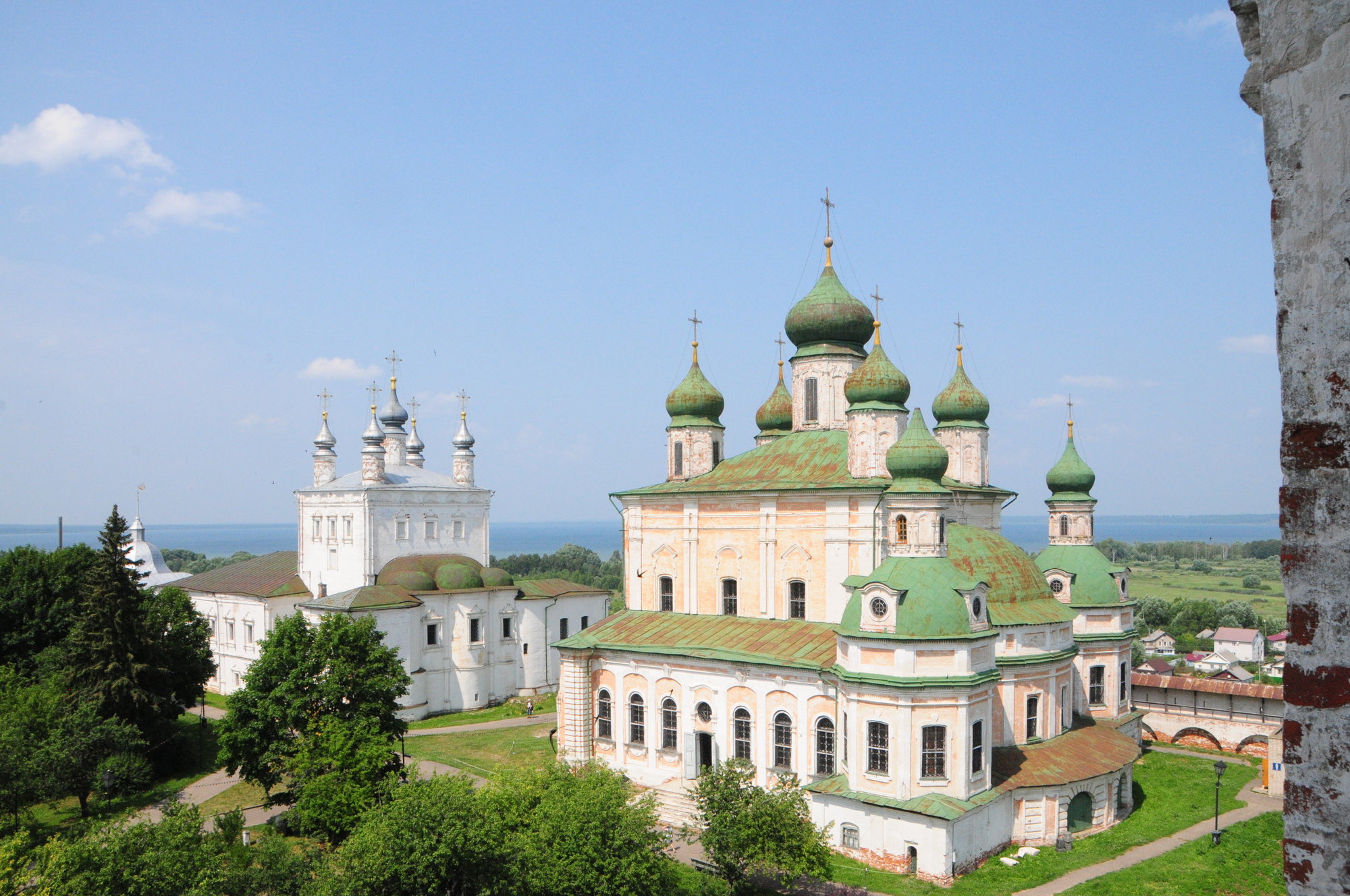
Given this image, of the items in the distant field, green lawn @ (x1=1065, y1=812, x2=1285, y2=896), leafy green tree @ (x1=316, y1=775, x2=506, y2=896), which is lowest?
the distant field

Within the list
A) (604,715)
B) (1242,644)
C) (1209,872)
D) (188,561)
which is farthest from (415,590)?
(188,561)

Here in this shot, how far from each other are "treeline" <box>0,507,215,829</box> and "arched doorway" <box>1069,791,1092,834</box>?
1019 inches

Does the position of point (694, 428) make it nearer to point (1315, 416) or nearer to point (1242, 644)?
point (1315, 416)

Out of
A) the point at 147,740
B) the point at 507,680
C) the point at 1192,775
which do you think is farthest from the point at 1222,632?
the point at 147,740

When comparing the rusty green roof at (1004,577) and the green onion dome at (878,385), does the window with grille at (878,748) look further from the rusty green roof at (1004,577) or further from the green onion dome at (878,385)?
the green onion dome at (878,385)

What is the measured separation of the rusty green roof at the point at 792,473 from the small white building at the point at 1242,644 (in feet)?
133

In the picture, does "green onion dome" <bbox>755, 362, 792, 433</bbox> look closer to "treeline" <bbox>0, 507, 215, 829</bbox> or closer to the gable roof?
"treeline" <bbox>0, 507, 215, 829</bbox>

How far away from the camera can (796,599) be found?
28.0 metres

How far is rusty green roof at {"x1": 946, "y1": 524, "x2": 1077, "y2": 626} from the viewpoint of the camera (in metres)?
26.3

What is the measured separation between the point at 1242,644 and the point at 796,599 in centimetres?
4864

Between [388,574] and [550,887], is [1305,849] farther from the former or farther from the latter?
[388,574]

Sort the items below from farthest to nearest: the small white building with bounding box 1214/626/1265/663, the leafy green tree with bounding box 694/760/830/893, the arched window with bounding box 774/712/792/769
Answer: the small white building with bounding box 1214/626/1265/663 < the arched window with bounding box 774/712/792/769 < the leafy green tree with bounding box 694/760/830/893

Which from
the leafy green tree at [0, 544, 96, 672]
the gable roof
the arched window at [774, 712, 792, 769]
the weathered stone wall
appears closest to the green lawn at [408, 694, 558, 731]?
the leafy green tree at [0, 544, 96, 672]

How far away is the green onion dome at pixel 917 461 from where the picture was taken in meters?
24.4
